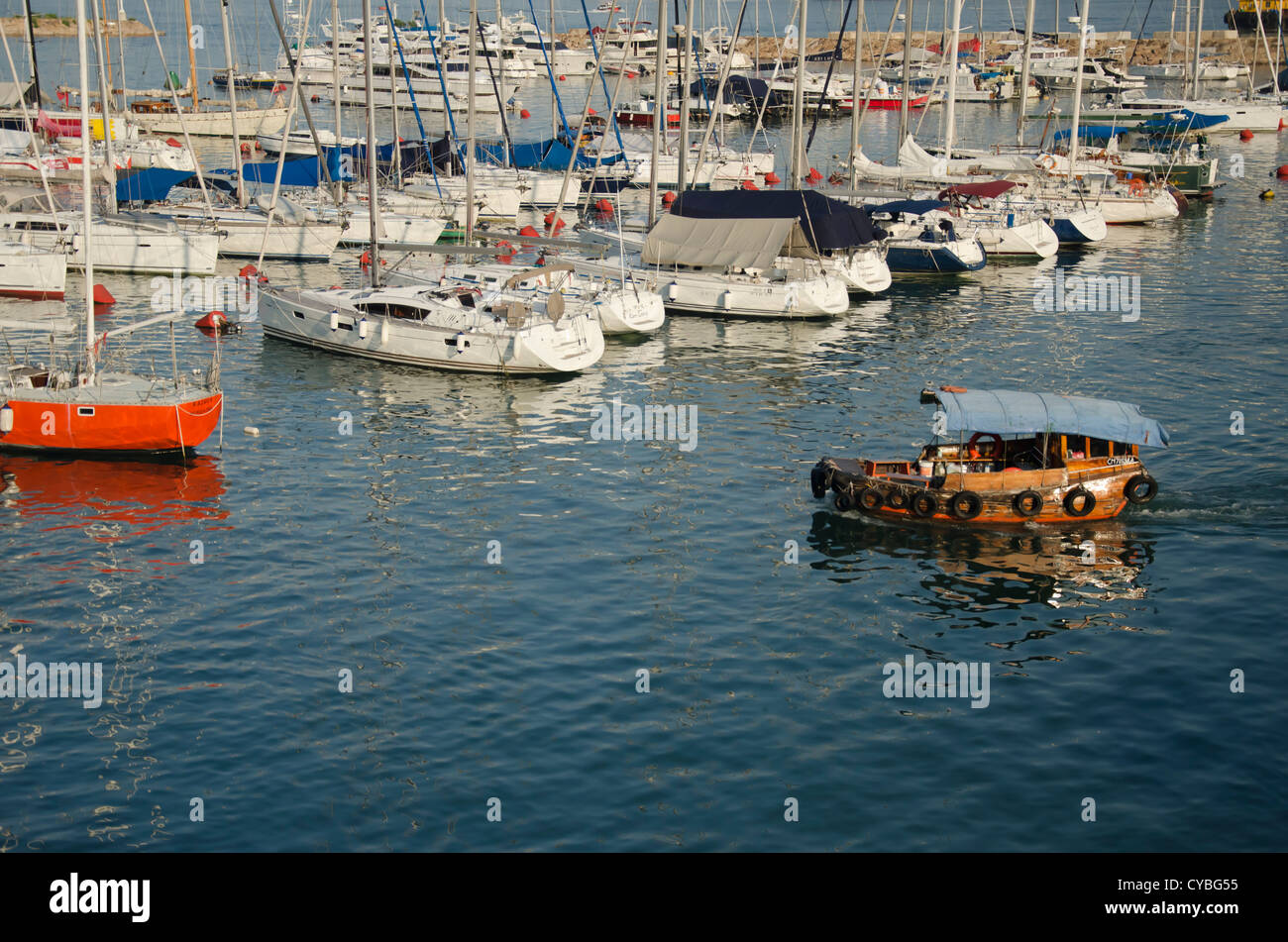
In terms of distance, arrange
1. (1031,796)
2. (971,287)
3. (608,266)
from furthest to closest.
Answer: (971,287) → (608,266) → (1031,796)

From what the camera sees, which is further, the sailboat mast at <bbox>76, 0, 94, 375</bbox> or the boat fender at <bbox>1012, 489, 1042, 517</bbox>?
the sailboat mast at <bbox>76, 0, 94, 375</bbox>

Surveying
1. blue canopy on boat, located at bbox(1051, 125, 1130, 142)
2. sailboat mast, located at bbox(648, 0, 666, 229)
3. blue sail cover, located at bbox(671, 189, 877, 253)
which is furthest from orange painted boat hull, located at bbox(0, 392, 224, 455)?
blue canopy on boat, located at bbox(1051, 125, 1130, 142)

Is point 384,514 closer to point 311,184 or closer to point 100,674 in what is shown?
point 100,674

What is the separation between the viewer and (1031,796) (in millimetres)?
22516

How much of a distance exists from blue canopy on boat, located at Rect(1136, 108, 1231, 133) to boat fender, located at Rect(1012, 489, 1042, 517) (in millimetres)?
79805

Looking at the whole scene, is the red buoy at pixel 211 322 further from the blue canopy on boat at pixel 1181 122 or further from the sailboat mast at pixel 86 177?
the blue canopy on boat at pixel 1181 122

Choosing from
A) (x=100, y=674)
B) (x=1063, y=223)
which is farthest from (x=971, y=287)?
(x=100, y=674)

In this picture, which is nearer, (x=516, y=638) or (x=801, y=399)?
(x=516, y=638)

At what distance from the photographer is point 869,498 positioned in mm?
33188

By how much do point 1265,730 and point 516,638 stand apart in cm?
1434

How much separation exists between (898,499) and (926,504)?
0.71 metres

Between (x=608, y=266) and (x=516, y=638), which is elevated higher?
(x=608, y=266)

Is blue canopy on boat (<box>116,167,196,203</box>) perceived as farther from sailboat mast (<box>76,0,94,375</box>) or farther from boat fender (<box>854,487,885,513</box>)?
boat fender (<box>854,487,885,513</box>)

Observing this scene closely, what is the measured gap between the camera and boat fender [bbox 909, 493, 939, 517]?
32875 millimetres
